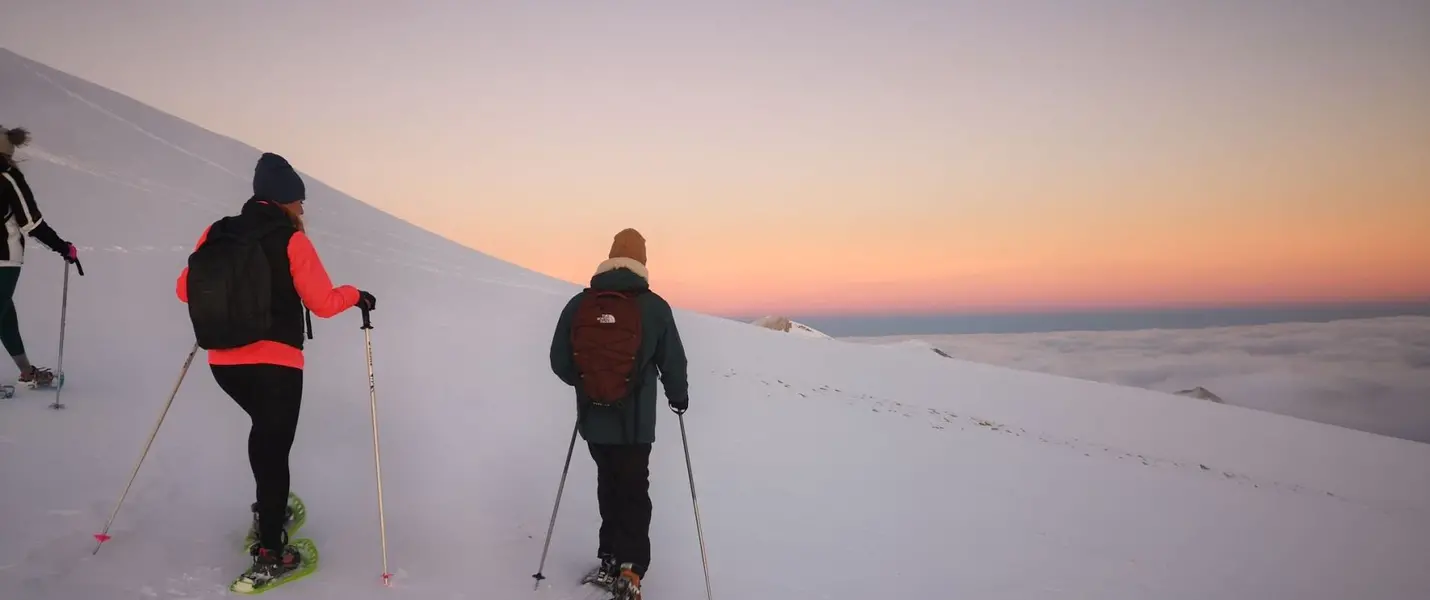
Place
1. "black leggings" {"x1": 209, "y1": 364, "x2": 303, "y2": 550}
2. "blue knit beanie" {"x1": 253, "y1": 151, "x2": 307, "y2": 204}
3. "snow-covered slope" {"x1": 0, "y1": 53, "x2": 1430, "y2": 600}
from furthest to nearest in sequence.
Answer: "snow-covered slope" {"x1": 0, "y1": 53, "x2": 1430, "y2": 600}
"blue knit beanie" {"x1": 253, "y1": 151, "x2": 307, "y2": 204}
"black leggings" {"x1": 209, "y1": 364, "x2": 303, "y2": 550}

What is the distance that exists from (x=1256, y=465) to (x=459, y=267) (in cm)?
2099

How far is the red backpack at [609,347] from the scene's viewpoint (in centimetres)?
412

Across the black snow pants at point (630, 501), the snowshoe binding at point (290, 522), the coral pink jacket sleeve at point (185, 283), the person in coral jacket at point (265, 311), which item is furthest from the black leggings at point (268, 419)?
the black snow pants at point (630, 501)

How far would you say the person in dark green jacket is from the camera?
13.9 ft

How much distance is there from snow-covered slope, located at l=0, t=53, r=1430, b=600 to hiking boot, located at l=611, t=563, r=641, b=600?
1.48 feet

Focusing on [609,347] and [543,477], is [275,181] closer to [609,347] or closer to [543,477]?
[609,347]

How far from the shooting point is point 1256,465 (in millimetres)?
15625

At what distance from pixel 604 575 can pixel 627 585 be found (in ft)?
1.40

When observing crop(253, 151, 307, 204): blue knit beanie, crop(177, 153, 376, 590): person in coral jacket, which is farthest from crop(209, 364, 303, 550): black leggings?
crop(253, 151, 307, 204): blue knit beanie

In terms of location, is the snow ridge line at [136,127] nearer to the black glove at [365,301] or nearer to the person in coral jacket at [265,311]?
the black glove at [365,301]

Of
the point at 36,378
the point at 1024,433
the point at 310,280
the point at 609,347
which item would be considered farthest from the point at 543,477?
the point at 1024,433

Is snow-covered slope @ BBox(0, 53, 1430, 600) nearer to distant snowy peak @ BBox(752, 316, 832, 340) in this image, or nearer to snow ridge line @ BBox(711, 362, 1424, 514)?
snow ridge line @ BBox(711, 362, 1424, 514)

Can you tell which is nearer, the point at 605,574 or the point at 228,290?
the point at 228,290

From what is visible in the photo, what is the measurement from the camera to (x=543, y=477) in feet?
21.9
